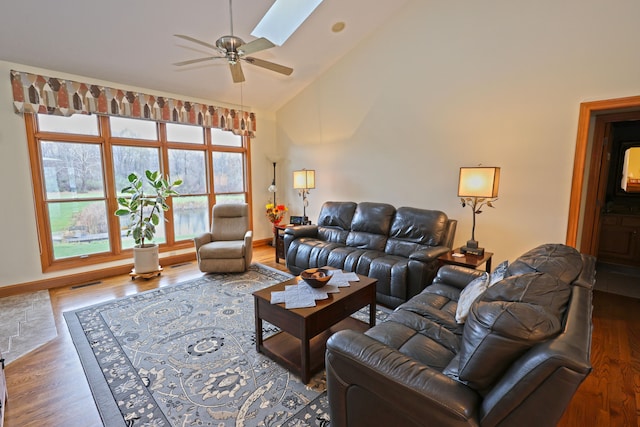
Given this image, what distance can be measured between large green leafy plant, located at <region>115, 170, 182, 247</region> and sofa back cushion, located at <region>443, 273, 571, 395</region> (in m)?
4.06

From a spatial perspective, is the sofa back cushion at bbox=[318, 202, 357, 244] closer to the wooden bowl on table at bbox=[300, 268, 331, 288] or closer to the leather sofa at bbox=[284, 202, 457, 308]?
the leather sofa at bbox=[284, 202, 457, 308]

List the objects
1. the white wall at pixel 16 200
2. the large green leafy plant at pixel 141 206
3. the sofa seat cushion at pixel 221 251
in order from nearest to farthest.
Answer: the white wall at pixel 16 200 → the large green leafy plant at pixel 141 206 → the sofa seat cushion at pixel 221 251

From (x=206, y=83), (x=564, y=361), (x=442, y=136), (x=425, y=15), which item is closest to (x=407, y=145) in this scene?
(x=442, y=136)

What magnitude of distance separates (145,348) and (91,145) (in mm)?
3073

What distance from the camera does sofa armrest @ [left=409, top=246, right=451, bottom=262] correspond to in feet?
9.64

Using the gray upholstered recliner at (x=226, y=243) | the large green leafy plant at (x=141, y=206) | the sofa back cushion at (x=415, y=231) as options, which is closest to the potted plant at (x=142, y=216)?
the large green leafy plant at (x=141, y=206)

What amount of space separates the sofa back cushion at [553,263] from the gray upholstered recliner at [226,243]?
323 centimetres

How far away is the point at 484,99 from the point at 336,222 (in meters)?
2.36

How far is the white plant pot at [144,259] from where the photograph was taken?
3.96m

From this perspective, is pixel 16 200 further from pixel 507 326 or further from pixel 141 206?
pixel 507 326

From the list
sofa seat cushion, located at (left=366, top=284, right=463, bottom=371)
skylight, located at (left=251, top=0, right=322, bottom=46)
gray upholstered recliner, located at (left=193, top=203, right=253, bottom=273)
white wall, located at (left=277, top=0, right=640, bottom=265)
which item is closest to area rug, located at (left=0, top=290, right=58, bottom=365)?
gray upholstered recliner, located at (left=193, top=203, right=253, bottom=273)

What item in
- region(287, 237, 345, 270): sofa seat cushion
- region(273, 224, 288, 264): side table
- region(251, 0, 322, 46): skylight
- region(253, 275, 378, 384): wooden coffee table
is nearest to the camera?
region(253, 275, 378, 384): wooden coffee table

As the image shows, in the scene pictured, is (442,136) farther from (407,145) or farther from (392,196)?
(392,196)

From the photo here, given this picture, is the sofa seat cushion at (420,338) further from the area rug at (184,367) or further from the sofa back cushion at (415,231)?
the sofa back cushion at (415,231)
